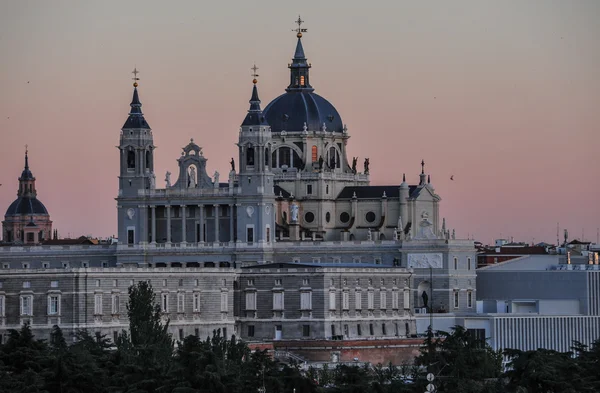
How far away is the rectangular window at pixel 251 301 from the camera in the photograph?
7564 inches

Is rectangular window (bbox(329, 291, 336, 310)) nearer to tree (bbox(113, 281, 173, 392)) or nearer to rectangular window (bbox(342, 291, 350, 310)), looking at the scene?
rectangular window (bbox(342, 291, 350, 310))

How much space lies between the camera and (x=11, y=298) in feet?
594

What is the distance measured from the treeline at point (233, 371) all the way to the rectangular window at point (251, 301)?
26316mm

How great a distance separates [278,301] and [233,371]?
130 feet

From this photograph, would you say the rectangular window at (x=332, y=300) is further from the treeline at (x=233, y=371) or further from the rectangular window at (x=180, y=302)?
the treeline at (x=233, y=371)

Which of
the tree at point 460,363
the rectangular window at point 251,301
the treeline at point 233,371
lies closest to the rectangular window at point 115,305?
the rectangular window at point 251,301

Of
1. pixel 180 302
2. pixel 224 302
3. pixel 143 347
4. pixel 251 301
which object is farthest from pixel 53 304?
pixel 143 347

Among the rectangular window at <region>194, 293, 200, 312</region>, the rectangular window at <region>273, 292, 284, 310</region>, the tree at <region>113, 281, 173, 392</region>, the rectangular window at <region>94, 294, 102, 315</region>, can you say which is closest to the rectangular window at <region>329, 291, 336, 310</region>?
the rectangular window at <region>273, 292, 284, 310</region>

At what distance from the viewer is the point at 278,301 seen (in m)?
191

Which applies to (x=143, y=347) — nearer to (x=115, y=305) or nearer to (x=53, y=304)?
(x=53, y=304)

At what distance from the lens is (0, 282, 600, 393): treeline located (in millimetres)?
151000

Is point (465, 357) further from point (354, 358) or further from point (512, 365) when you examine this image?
point (354, 358)

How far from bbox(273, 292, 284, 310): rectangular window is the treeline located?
84.4 ft

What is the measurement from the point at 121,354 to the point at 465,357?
20.4 meters
